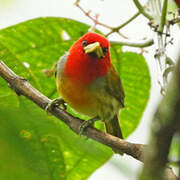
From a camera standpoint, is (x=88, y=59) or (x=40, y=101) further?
(x=88, y=59)

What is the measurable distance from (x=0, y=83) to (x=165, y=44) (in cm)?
93

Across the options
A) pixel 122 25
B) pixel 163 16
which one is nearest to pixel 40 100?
pixel 163 16

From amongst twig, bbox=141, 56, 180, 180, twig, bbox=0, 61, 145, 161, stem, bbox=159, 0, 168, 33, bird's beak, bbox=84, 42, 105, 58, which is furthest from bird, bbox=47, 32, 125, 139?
twig, bbox=141, 56, 180, 180

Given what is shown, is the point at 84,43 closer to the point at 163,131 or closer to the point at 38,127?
the point at 38,127

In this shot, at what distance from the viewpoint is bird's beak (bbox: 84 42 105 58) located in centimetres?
209

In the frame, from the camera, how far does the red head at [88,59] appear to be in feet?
7.14

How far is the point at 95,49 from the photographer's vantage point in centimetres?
217

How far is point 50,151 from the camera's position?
869 mm

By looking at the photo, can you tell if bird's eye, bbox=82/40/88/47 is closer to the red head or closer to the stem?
the red head

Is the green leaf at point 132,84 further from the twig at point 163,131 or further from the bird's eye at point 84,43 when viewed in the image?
the twig at point 163,131

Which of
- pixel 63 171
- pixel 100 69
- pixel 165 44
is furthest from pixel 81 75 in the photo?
pixel 63 171

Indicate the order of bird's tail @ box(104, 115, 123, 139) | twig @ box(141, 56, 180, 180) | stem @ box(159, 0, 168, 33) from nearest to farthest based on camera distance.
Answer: twig @ box(141, 56, 180, 180)
stem @ box(159, 0, 168, 33)
bird's tail @ box(104, 115, 123, 139)

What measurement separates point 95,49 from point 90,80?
194 mm

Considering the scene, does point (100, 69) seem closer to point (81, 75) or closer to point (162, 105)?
point (81, 75)
